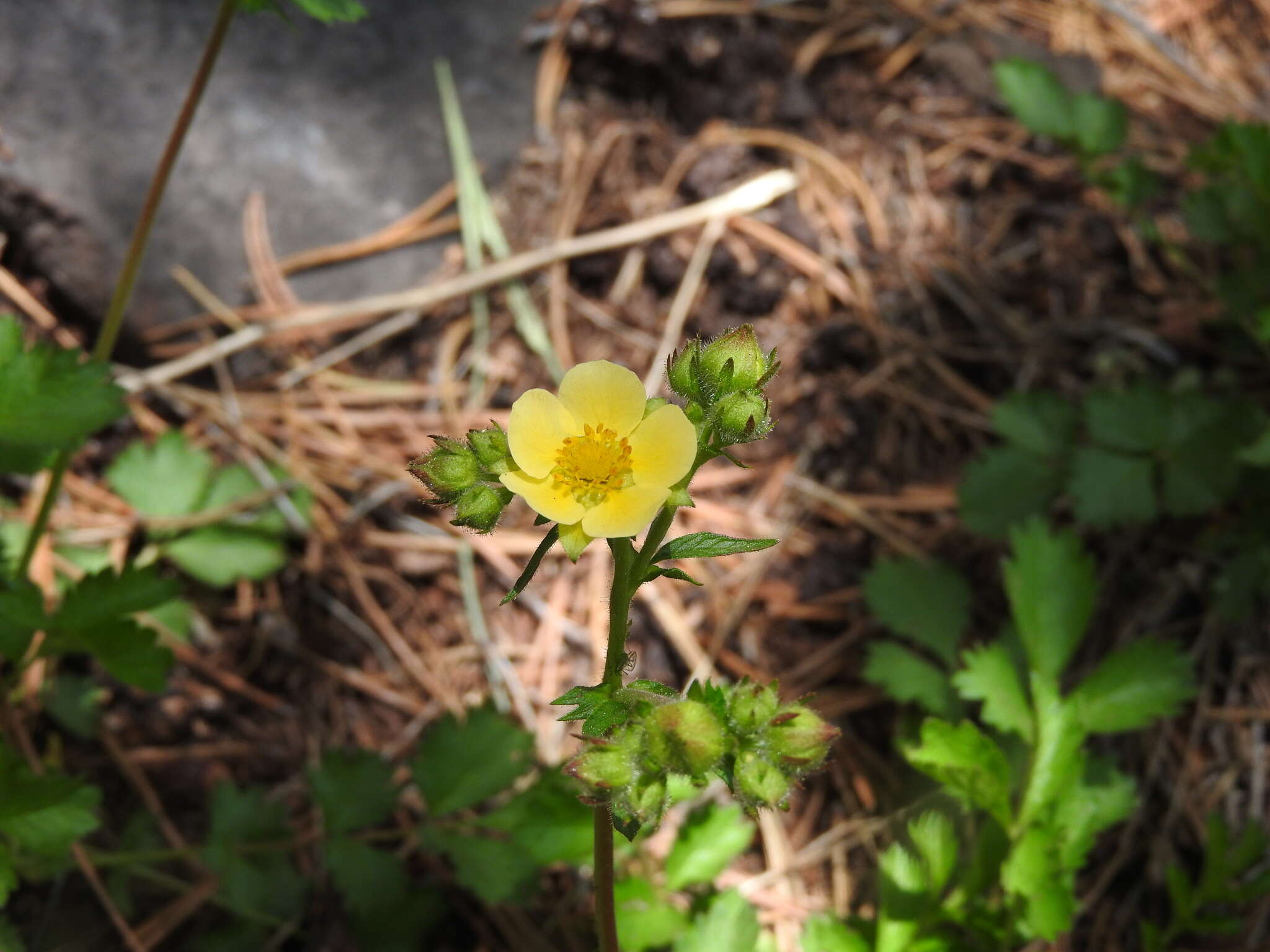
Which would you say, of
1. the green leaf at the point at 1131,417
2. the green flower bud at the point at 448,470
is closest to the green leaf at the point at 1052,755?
the green leaf at the point at 1131,417

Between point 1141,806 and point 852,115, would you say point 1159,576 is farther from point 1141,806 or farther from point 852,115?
point 852,115

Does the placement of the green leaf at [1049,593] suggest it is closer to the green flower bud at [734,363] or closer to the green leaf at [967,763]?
the green leaf at [967,763]

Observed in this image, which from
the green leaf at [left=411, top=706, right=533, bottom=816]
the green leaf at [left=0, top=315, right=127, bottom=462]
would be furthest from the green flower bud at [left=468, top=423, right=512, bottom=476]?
the green leaf at [left=411, top=706, right=533, bottom=816]

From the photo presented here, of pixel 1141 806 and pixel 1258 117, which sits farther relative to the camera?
pixel 1258 117

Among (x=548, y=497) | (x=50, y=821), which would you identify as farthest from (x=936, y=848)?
(x=50, y=821)

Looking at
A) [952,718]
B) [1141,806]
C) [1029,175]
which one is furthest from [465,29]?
[1141,806]

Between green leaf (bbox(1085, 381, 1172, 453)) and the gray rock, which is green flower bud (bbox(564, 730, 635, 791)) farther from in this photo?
the gray rock
